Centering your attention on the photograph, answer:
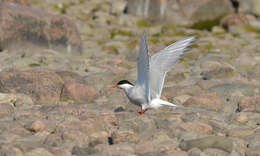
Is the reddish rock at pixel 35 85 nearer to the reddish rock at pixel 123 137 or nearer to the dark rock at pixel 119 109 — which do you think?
the dark rock at pixel 119 109

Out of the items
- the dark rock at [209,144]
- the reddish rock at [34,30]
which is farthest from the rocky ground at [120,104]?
the reddish rock at [34,30]

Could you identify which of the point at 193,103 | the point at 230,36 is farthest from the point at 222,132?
the point at 230,36

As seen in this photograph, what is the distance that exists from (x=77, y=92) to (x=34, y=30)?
369cm

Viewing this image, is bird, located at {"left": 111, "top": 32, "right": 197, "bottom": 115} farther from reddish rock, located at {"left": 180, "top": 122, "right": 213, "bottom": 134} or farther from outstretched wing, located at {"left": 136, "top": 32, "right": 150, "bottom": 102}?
reddish rock, located at {"left": 180, "top": 122, "right": 213, "bottom": 134}

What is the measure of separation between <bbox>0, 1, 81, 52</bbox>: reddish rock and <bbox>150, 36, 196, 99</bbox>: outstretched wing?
16.0 ft

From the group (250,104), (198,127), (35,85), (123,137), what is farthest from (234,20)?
(123,137)

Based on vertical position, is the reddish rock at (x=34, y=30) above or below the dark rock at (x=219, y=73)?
above

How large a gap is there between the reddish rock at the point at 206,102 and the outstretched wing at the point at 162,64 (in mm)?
1037

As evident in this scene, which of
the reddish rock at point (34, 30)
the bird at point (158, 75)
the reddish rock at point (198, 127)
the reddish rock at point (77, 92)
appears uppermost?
the reddish rock at point (34, 30)

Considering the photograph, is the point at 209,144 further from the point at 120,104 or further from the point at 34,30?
the point at 34,30

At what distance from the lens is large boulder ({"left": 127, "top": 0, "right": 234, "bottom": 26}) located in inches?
565

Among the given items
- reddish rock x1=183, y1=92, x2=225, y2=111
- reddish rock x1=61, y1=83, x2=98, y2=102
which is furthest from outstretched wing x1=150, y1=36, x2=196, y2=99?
reddish rock x1=61, y1=83, x2=98, y2=102

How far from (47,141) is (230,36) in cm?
881

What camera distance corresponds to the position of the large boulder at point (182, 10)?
14344 mm
